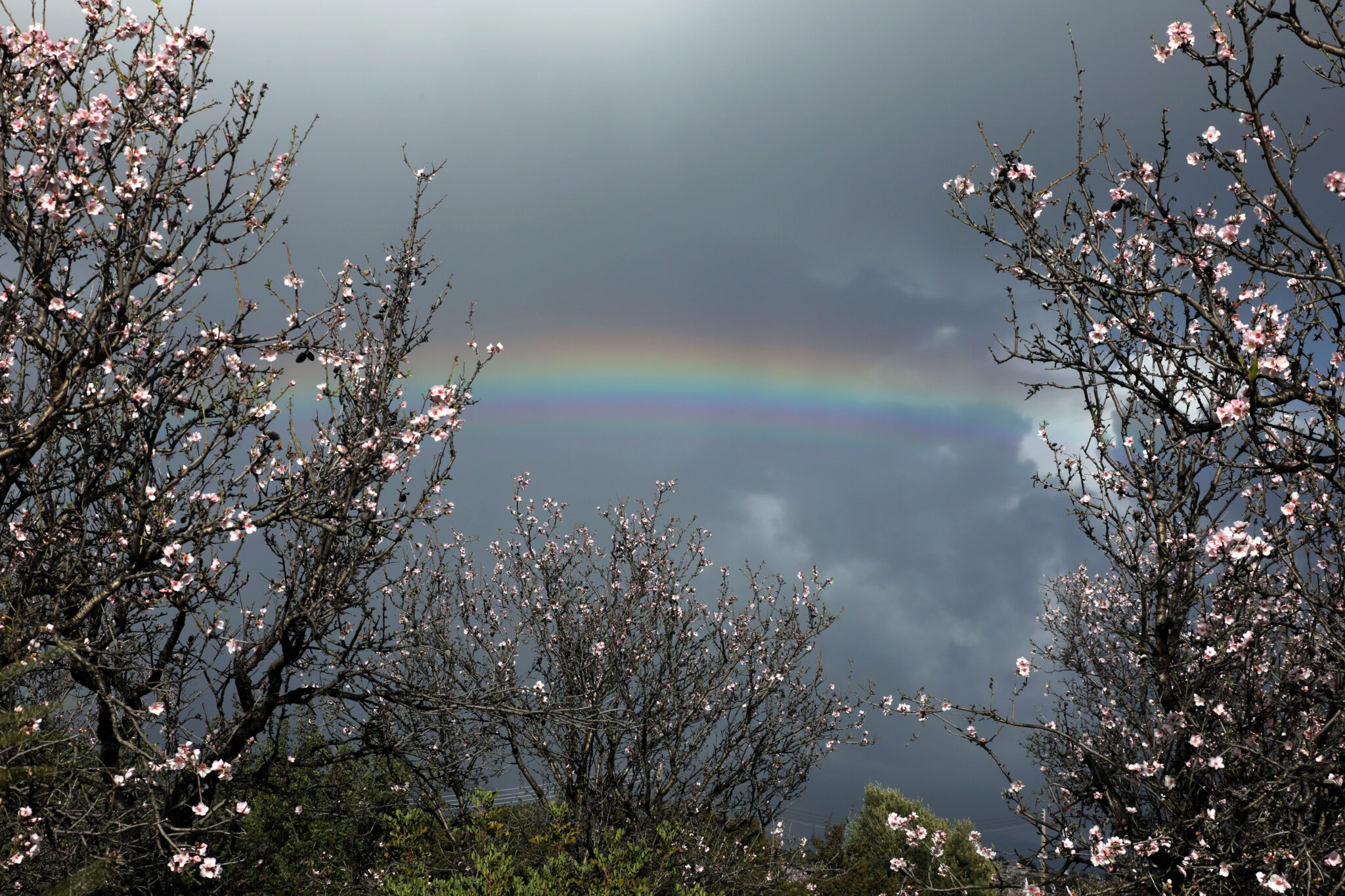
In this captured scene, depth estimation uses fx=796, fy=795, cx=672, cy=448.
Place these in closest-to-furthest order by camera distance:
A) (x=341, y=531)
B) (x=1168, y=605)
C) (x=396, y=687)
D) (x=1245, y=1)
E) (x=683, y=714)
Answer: (x=1245, y=1)
(x=341, y=531)
(x=1168, y=605)
(x=396, y=687)
(x=683, y=714)

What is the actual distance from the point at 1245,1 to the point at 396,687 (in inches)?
329

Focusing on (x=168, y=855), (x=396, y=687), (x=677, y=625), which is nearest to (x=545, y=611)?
(x=677, y=625)

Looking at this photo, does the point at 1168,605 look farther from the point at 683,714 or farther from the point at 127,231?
the point at 127,231

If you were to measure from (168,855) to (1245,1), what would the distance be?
9.21 metres

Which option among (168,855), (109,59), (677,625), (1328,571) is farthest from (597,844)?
(109,59)

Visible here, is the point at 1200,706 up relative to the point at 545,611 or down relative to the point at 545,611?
down

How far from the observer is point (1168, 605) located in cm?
613

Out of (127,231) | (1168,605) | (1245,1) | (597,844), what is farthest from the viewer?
(597,844)

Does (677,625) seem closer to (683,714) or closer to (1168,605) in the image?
(683,714)

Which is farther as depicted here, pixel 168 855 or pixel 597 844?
pixel 597 844

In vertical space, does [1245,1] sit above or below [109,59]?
below

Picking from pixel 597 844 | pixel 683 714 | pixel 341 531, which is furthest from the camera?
pixel 683 714

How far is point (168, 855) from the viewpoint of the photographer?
614 cm

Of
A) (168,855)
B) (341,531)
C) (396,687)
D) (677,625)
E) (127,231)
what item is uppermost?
(127,231)
